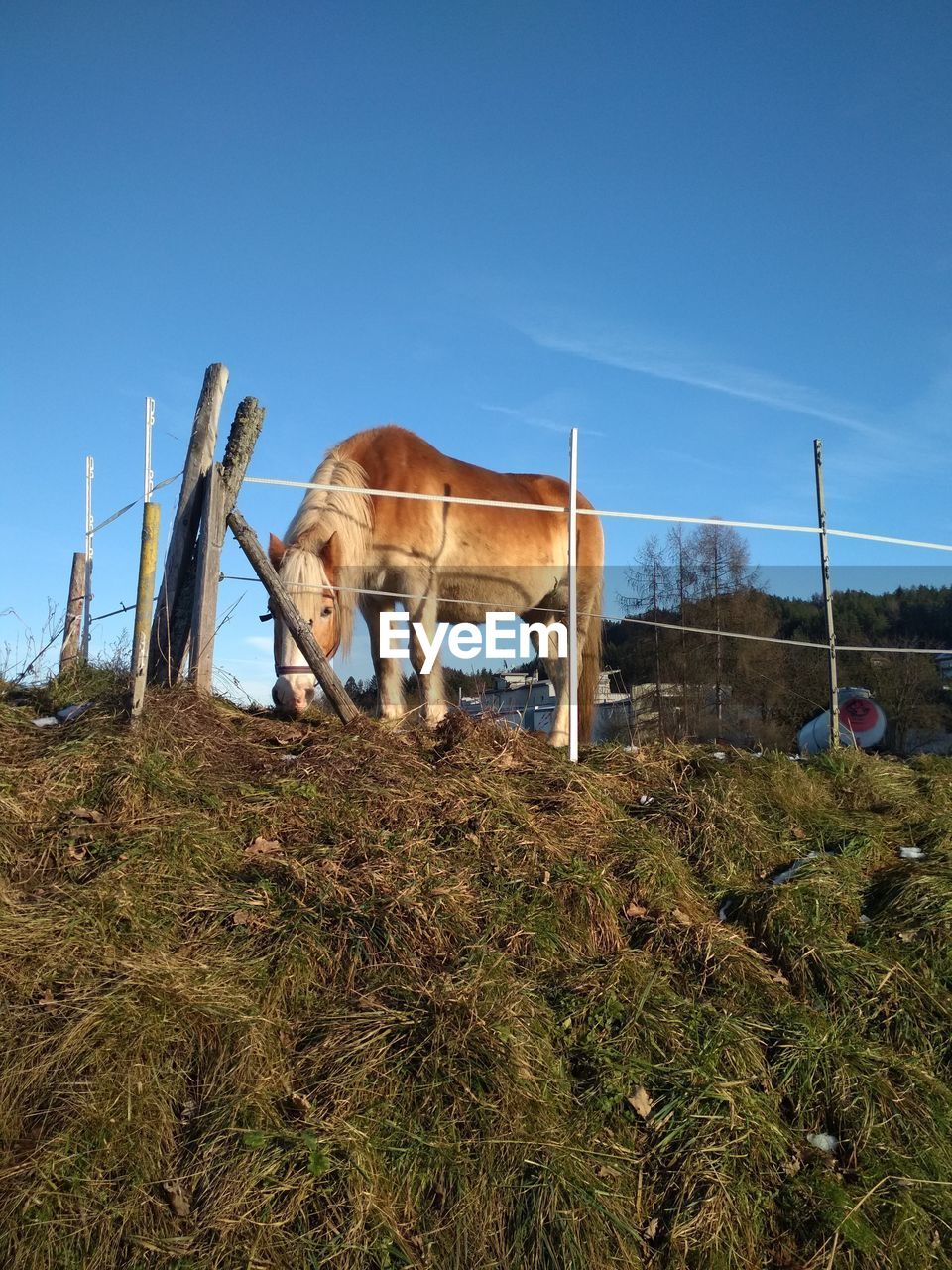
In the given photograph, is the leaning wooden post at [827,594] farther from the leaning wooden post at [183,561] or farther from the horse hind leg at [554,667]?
the leaning wooden post at [183,561]

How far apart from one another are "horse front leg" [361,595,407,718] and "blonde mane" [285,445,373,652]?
0.42 metres

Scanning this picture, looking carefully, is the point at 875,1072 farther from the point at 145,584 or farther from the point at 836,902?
the point at 145,584

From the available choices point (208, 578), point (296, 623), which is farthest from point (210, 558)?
point (296, 623)

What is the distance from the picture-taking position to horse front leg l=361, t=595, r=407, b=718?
21.9 ft

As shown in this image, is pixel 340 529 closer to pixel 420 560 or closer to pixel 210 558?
pixel 420 560

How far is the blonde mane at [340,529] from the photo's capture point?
6129 millimetres

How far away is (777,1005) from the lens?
3686mm

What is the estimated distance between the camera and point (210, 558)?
5.33m

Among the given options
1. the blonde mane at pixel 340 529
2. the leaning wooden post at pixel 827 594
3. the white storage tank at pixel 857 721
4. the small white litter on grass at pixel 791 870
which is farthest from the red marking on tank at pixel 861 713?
the blonde mane at pixel 340 529

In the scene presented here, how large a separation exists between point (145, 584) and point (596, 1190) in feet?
11.1

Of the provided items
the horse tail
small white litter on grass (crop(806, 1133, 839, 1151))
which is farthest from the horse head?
small white litter on grass (crop(806, 1133, 839, 1151))

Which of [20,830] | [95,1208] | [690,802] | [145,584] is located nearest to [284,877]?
[20,830]

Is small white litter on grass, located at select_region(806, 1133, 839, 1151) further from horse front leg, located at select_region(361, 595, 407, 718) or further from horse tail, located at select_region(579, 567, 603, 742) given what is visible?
horse tail, located at select_region(579, 567, 603, 742)

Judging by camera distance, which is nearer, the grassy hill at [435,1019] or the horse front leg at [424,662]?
the grassy hill at [435,1019]
